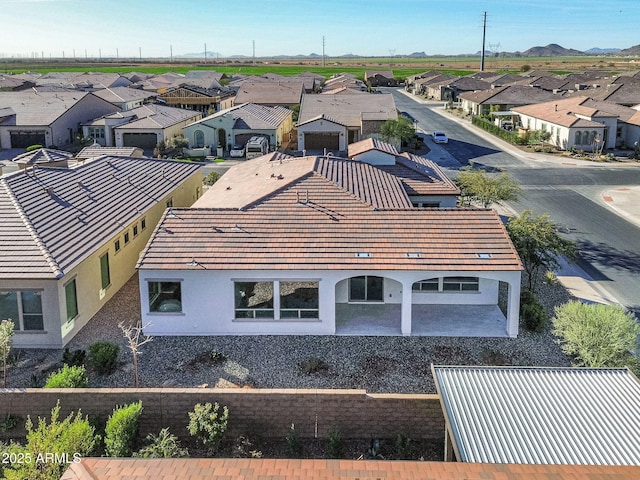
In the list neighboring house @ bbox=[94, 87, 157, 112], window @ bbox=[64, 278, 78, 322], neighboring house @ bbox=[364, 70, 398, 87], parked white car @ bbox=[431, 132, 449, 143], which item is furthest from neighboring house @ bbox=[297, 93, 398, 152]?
neighboring house @ bbox=[364, 70, 398, 87]

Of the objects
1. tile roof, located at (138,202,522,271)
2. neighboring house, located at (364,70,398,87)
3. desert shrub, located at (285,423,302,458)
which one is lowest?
desert shrub, located at (285,423,302,458)

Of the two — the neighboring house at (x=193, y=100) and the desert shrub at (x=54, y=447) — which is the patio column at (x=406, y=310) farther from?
the neighboring house at (x=193, y=100)

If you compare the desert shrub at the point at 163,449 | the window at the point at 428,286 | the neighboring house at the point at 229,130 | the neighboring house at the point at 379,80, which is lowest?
the desert shrub at the point at 163,449

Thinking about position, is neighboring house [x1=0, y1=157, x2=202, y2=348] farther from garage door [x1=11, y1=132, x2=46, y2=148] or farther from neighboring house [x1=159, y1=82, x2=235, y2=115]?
neighboring house [x1=159, y1=82, x2=235, y2=115]

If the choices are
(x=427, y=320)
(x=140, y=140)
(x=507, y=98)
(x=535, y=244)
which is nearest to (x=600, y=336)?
(x=427, y=320)

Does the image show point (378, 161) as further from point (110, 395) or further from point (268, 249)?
point (110, 395)

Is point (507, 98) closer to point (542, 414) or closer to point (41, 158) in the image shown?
point (41, 158)

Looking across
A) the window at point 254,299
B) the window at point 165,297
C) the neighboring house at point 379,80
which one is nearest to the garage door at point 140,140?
the window at point 165,297
